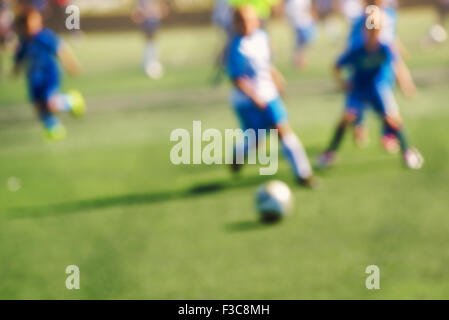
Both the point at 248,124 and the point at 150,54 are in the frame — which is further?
the point at 150,54

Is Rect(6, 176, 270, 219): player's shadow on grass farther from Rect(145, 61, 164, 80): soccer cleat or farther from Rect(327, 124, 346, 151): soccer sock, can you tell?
Rect(145, 61, 164, 80): soccer cleat

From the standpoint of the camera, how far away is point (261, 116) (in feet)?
27.6

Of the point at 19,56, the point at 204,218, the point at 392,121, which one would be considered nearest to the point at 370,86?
the point at 392,121

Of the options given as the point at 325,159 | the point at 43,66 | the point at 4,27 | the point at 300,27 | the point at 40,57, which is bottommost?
the point at 325,159

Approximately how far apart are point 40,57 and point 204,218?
4.90 meters

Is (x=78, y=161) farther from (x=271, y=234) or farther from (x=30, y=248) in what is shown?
(x=271, y=234)

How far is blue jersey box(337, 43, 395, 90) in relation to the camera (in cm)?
861

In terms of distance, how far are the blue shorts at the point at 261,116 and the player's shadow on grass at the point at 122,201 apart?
712 millimetres

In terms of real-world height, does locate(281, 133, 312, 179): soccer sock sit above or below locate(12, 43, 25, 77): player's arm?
below

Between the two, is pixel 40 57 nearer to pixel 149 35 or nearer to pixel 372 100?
pixel 372 100

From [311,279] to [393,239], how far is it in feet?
3.62

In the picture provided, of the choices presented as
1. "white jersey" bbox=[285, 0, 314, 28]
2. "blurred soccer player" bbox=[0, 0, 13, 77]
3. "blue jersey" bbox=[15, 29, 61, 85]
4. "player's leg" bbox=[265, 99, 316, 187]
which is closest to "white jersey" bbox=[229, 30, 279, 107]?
"player's leg" bbox=[265, 99, 316, 187]

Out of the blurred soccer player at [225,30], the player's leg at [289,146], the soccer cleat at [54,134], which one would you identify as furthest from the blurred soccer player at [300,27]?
the player's leg at [289,146]

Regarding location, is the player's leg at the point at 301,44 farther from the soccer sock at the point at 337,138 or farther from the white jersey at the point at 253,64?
the white jersey at the point at 253,64
